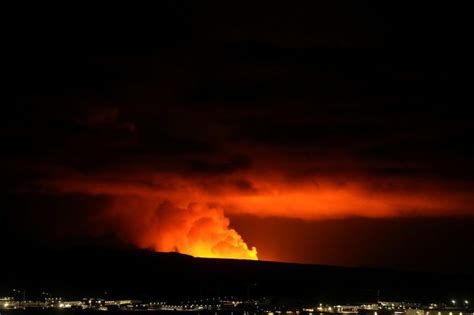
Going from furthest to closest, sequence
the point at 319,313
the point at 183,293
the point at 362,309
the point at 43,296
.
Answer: the point at 183,293 → the point at 43,296 → the point at 362,309 → the point at 319,313

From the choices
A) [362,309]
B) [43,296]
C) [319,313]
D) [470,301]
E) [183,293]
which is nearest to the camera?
[319,313]

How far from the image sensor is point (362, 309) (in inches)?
5876

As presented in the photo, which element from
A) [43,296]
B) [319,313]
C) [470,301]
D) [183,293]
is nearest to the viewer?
[319,313]

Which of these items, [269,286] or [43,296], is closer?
[43,296]

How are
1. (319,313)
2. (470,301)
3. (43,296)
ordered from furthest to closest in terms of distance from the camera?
(43,296) → (470,301) → (319,313)

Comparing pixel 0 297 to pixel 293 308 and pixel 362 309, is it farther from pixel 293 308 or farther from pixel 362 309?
pixel 362 309

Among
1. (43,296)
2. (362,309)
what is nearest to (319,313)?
(362,309)

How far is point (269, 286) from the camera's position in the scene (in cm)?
19938

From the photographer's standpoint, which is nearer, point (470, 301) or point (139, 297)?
point (470, 301)

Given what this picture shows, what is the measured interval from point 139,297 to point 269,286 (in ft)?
120

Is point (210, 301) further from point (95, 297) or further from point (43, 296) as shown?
point (43, 296)

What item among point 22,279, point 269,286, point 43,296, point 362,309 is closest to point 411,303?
point 362,309

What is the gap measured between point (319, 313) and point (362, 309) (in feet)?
53.7

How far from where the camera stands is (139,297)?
183m
